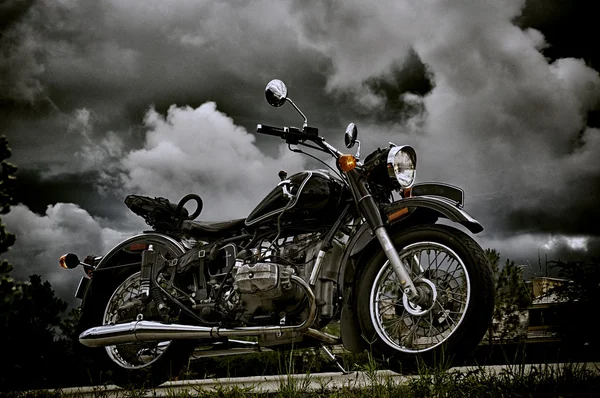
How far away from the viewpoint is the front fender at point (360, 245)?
9.80 ft

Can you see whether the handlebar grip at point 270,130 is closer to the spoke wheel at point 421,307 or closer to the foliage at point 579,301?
the spoke wheel at point 421,307

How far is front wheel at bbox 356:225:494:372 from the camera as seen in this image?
2654 millimetres

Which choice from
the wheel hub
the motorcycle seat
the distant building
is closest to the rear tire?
the motorcycle seat

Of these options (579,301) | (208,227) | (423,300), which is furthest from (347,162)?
(579,301)

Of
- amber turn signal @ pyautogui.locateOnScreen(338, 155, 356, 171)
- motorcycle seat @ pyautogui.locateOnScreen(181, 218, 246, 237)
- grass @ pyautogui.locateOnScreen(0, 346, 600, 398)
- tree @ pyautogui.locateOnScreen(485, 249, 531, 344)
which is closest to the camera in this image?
grass @ pyautogui.locateOnScreen(0, 346, 600, 398)

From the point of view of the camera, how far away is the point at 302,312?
3152 millimetres

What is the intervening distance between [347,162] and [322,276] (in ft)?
2.07

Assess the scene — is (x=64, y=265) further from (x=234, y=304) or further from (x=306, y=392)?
(x=306, y=392)

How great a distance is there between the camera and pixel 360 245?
3070 mm

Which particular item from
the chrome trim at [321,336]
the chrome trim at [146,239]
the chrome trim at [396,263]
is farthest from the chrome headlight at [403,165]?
the chrome trim at [146,239]

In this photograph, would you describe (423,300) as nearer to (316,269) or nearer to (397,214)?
(397,214)

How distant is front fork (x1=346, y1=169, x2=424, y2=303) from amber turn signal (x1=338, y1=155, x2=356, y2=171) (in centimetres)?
5

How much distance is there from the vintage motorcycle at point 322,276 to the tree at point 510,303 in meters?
2.19

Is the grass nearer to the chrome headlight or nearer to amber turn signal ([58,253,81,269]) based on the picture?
the chrome headlight
